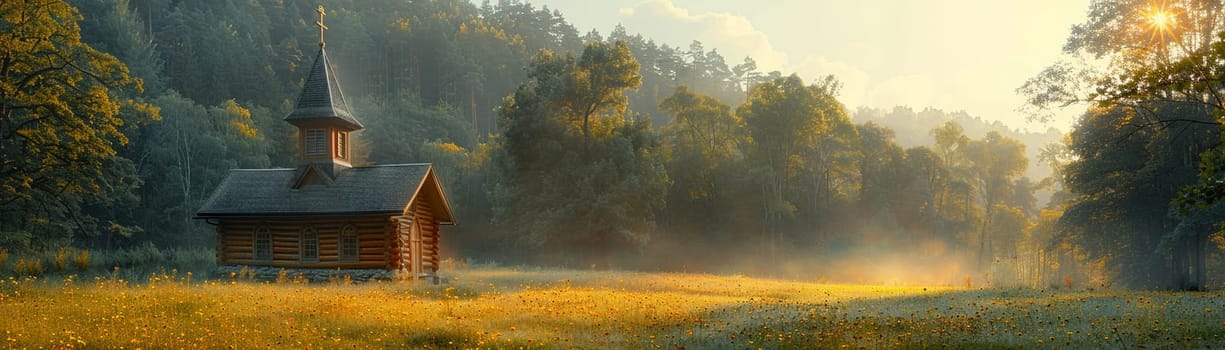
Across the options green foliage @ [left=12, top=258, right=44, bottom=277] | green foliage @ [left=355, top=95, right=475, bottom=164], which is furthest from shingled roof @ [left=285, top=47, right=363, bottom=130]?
green foliage @ [left=355, top=95, right=475, bottom=164]

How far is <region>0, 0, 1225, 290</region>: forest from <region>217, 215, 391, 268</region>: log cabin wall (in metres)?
5.42

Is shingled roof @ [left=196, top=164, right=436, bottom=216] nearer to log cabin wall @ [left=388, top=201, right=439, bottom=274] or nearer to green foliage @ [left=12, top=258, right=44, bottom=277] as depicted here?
log cabin wall @ [left=388, top=201, right=439, bottom=274]

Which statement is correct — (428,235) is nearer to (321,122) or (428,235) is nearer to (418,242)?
(418,242)

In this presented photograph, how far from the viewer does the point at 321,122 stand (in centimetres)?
3503

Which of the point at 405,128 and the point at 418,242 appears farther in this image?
the point at 405,128

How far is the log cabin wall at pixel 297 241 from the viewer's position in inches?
1298

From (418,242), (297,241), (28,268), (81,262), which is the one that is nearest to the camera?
(28,268)

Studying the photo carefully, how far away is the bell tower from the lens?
34.8 m

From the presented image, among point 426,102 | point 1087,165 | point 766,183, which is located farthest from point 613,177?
point 426,102

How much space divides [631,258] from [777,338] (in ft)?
124

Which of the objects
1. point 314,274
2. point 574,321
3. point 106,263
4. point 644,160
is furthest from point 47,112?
point 644,160

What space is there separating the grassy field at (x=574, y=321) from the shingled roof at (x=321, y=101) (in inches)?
464

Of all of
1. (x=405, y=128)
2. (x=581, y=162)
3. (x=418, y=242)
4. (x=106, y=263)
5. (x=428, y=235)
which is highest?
(x=405, y=128)

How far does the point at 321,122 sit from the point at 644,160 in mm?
21838
